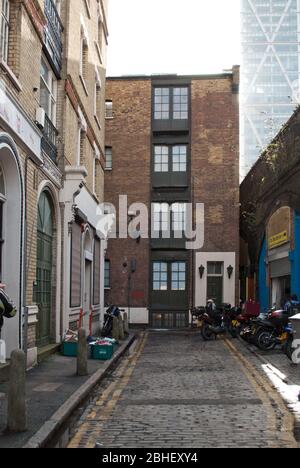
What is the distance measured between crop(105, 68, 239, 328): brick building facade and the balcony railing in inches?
622

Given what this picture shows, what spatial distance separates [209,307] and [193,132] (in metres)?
12.6

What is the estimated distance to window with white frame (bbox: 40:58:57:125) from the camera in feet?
47.5

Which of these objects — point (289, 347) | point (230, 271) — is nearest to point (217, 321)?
point (289, 347)

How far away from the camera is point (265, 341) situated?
1684 centimetres

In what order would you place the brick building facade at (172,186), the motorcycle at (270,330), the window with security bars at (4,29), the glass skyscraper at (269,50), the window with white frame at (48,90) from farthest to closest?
1. the glass skyscraper at (269,50)
2. the brick building facade at (172,186)
3. the motorcycle at (270,330)
4. the window with white frame at (48,90)
5. the window with security bars at (4,29)

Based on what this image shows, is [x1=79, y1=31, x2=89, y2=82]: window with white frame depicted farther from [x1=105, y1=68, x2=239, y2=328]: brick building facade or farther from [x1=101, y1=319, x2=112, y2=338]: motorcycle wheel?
[x1=105, y1=68, x2=239, y2=328]: brick building facade

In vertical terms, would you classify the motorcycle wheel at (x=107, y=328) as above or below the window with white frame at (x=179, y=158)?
below

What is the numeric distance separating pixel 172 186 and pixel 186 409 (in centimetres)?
2359

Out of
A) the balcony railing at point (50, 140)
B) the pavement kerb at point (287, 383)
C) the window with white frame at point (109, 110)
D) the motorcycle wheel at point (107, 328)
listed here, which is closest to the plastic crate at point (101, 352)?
the pavement kerb at point (287, 383)

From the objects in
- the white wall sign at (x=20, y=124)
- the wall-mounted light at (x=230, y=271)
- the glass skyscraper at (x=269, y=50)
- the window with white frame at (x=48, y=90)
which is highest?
the glass skyscraper at (x=269, y=50)

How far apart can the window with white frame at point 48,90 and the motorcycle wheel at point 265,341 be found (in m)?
8.17

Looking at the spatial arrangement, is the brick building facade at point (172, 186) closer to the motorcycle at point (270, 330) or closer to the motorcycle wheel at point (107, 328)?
the motorcycle wheel at point (107, 328)

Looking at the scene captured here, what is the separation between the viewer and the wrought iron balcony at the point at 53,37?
46.6ft

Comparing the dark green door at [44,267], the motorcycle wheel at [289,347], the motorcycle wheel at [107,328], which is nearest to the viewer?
the motorcycle wheel at [289,347]
